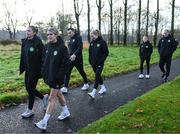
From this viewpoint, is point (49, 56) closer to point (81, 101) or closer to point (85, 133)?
point (85, 133)

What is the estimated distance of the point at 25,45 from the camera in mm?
9367

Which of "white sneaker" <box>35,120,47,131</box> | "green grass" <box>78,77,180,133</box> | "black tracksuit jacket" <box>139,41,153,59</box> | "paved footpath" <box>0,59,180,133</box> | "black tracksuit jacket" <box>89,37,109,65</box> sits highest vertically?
"black tracksuit jacket" <box>89,37,109,65</box>

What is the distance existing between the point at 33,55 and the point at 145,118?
3016 mm

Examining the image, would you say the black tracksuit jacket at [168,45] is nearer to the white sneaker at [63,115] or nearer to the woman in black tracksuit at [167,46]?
the woman in black tracksuit at [167,46]

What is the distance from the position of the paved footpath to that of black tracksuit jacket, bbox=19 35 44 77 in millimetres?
1180

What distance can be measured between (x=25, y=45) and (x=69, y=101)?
111 inches

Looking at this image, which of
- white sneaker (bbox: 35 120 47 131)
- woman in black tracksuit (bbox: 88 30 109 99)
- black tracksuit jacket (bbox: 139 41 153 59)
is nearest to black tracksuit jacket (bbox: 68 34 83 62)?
woman in black tracksuit (bbox: 88 30 109 99)

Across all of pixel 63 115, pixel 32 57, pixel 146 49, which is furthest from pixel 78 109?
pixel 146 49

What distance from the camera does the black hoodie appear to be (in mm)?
8570

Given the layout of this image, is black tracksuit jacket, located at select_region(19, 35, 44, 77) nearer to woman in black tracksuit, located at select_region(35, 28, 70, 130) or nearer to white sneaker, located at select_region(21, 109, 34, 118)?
woman in black tracksuit, located at select_region(35, 28, 70, 130)

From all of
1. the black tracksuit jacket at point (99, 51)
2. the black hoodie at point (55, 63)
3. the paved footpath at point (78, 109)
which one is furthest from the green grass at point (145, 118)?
the black tracksuit jacket at point (99, 51)

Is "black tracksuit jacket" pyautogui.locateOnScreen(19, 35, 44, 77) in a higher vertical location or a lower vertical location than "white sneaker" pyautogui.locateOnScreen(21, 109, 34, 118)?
higher

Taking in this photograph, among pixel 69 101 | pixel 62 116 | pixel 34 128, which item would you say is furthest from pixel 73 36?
pixel 34 128

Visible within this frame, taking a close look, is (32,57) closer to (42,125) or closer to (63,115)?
(63,115)
